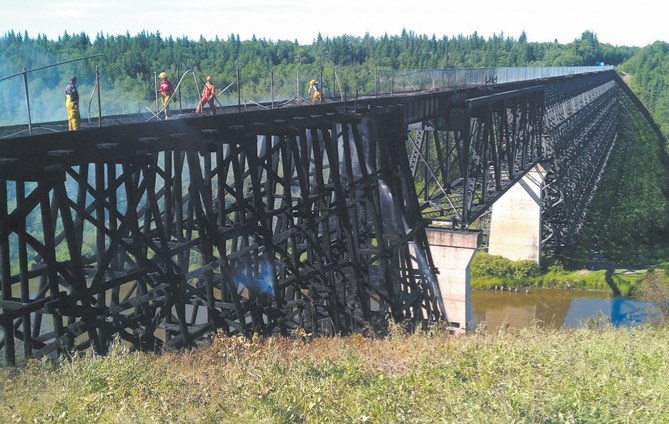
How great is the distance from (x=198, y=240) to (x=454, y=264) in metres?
9.36

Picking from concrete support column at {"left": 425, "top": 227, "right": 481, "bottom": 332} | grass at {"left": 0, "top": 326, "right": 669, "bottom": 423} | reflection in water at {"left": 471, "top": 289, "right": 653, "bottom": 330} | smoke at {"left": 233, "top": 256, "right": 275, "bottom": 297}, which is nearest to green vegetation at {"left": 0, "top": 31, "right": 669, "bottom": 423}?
grass at {"left": 0, "top": 326, "right": 669, "bottom": 423}

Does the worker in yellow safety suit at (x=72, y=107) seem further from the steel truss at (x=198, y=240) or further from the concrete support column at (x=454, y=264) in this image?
the concrete support column at (x=454, y=264)

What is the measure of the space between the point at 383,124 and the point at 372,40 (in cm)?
11231

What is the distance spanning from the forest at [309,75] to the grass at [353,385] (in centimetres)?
332

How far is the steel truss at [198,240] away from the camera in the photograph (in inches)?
299

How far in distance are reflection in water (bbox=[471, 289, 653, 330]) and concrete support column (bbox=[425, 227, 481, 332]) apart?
9.61 metres

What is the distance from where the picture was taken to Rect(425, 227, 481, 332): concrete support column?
17281mm

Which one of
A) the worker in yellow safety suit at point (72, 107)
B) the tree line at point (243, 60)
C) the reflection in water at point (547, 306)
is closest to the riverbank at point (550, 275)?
the reflection in water at point (547, 306)

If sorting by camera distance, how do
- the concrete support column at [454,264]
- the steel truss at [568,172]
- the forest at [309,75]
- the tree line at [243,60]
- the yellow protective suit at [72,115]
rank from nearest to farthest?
the yellow protective suit at [72,115] → the concrete support column at [454,264] → the steel truss at [568,172] → the forest at [309,75] → the tree line at [243,60]

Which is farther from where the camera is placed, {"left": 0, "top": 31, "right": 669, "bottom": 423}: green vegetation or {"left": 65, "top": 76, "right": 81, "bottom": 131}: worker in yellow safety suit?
{"left": 65, "top": 76, "right": 81, "bottom": 131}: worker in yellow safety suit

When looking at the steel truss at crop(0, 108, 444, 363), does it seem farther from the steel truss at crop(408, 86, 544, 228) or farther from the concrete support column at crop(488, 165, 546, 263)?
the concrete support column at crop(488, 165, 546, 263)

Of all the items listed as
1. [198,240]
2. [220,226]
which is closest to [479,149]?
[220,226]

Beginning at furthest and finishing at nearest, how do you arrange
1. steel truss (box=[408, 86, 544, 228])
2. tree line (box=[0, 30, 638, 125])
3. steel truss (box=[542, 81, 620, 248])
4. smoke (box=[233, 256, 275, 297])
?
tree line (box=[0, 30, 638, 125]) → steel truss (box=[542, 81, 620, 248]) → steel truss (box=[408, 86, 544, 228]) → smoke (box=[233, 256, 275, 297])

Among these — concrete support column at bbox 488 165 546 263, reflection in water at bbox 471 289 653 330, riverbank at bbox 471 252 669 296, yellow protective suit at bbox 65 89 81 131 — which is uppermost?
yellow protective suit at bbox 65 89 81 131
